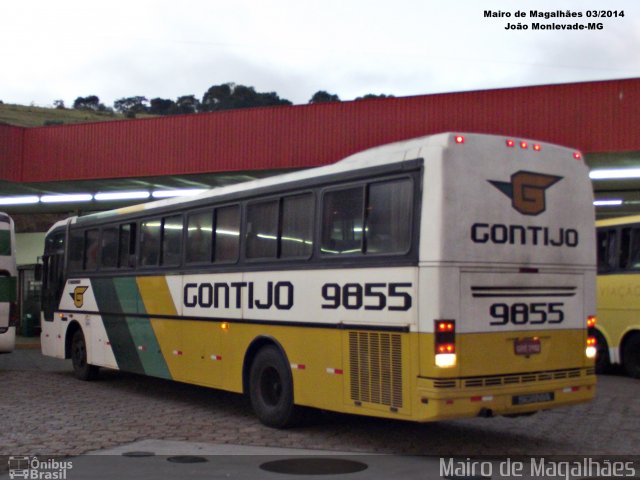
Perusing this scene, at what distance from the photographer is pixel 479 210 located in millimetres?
8906

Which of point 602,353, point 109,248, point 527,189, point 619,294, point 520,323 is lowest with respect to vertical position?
point 602,353

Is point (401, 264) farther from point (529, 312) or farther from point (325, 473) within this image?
point (325, 473)

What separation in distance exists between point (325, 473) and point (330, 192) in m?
3.36

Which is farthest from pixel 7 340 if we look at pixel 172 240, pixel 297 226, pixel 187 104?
pixel 187 104

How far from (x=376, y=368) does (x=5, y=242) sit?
1148 cm

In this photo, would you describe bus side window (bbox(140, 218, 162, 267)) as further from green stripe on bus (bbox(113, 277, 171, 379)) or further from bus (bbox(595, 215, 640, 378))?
bus (bbox(595, 215, 640, 378))

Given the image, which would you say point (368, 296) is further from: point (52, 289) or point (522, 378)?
point (52, 289)

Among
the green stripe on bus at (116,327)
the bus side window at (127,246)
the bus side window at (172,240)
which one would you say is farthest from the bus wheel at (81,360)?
the bus side window at (172,240)

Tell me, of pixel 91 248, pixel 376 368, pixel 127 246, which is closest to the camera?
pixel 376 368

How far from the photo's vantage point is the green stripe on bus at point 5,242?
18.0 metres

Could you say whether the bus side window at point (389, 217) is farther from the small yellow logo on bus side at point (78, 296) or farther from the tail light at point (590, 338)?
the small yellow logo on bus side at point (78, 296)

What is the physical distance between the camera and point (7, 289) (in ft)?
57.9

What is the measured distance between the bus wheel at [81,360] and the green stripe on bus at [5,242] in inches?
99.9

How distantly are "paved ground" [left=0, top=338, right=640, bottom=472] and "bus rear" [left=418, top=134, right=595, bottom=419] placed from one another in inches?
37.0
